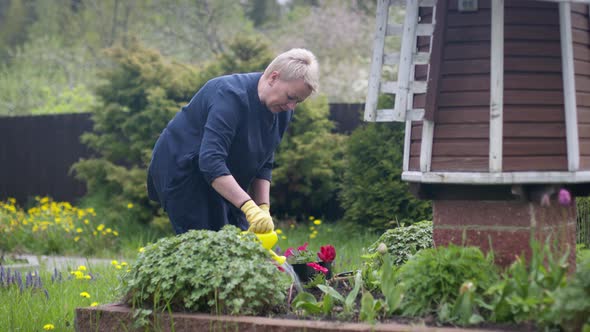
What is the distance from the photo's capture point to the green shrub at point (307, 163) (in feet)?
29.6

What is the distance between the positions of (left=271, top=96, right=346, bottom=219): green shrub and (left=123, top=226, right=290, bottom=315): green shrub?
530cm

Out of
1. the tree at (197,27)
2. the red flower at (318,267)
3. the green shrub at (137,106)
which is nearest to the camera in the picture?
the red flower at (318,267)

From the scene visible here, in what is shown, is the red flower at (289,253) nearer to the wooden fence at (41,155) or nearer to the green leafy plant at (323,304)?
the green leafy plant at (323,304)

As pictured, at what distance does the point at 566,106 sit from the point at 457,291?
3.20 ft

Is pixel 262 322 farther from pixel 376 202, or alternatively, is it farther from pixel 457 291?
pixel 376 202

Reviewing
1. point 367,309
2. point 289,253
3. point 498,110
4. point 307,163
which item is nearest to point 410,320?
point 367,309

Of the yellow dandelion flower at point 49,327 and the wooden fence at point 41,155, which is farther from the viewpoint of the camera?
the wooden fence at point 41,155

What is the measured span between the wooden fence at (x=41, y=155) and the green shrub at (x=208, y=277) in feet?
32.0

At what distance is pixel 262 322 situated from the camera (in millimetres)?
3096

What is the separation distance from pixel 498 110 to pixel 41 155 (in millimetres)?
11692

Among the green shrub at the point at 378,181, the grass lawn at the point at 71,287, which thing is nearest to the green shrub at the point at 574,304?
the grass lawn at the point at 71,287

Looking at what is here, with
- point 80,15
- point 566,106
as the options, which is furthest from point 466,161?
point 80,15

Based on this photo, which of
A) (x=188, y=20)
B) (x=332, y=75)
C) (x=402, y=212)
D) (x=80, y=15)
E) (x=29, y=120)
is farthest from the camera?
(x=80, y=15)

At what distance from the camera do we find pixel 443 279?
313cm
